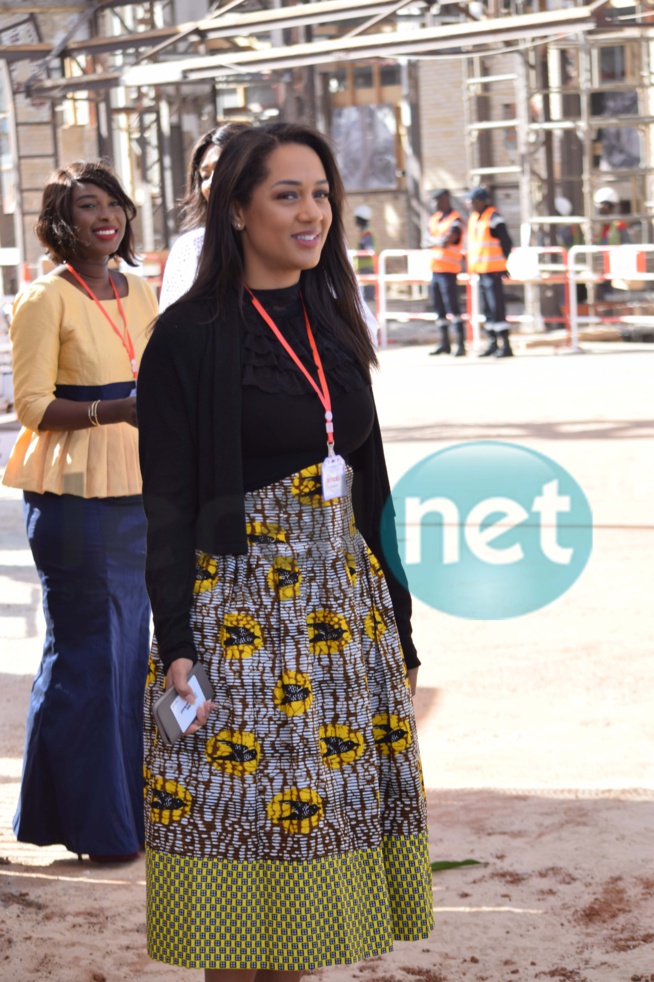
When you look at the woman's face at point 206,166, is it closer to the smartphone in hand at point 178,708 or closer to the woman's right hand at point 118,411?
the woman's right hand at point 118,411

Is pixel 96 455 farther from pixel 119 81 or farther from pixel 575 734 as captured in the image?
pixel 119 81

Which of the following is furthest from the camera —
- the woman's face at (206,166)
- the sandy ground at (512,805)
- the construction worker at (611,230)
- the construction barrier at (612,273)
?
the construction worker at (611,230)

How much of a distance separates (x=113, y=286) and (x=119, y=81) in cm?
1586

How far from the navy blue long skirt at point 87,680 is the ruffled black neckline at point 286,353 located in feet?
4.32

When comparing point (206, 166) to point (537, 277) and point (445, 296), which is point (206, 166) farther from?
point (537, 277)

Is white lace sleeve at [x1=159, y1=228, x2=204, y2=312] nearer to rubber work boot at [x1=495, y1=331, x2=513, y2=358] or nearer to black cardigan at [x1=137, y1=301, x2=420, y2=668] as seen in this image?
black cardigan at [x1=137, y1=301, x2=420, y2=668]

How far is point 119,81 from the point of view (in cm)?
1881

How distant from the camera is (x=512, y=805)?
13.7 ft

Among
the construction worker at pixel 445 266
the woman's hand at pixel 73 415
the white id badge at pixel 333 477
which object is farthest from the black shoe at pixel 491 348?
the white id badge at pixel 333 477

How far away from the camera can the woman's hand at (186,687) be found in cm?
231

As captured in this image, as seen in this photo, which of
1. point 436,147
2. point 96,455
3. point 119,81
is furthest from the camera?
point 436,147

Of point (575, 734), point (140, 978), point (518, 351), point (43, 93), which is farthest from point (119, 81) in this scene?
point (140, 978)

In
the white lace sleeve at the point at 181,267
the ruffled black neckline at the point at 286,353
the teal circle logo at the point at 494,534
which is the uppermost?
the white lace sleeve at the point at 181,267

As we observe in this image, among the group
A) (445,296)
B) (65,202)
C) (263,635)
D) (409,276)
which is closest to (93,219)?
(65,202)
